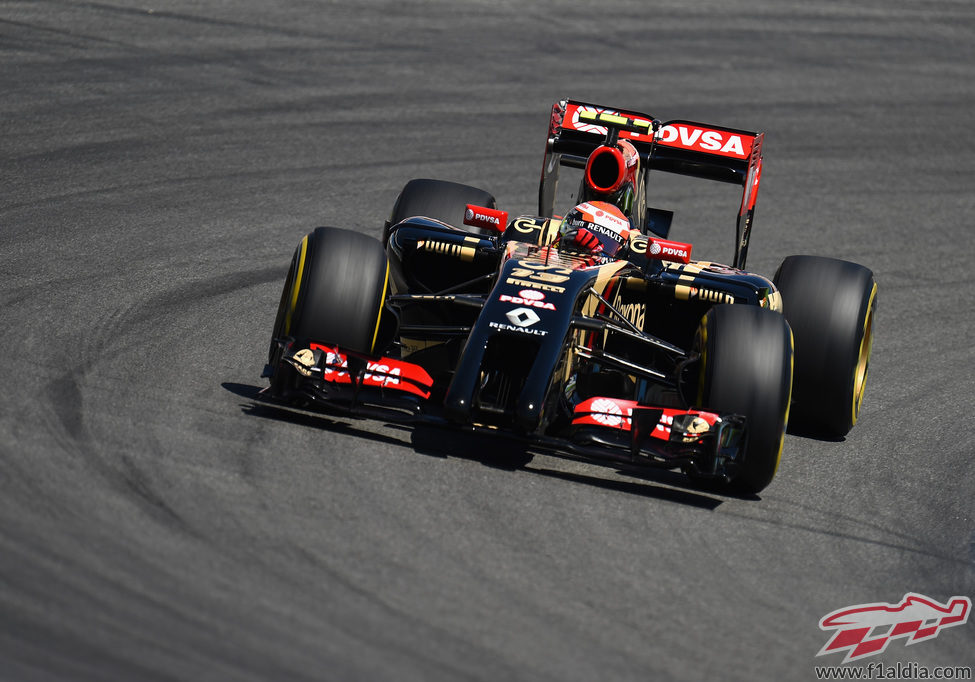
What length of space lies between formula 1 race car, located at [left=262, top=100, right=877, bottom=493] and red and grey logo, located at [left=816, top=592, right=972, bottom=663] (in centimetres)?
138

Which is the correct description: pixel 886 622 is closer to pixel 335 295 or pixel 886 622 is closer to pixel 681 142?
pixel 335 295

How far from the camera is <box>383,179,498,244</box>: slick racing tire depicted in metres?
12.3

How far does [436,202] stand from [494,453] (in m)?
3.61

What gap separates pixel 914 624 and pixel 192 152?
1149cm

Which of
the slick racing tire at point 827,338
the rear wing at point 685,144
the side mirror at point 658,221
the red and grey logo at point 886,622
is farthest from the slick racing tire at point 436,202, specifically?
the red and grey logo at point 886,622

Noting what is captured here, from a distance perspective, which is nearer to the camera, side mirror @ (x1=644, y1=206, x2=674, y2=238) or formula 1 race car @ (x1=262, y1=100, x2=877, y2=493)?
formula 1 race car @ (x1=262, y1=100, x2=877, y2=493)

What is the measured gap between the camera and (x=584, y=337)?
382 inches

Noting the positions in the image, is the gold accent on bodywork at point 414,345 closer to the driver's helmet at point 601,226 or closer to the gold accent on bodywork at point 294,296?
the gold accent on bodywork at point 294,296

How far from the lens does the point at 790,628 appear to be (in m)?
7.27

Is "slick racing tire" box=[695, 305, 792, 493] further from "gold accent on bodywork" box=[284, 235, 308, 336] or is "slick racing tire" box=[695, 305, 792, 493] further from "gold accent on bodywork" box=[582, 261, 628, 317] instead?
"gold accent on bodywork" box=[284, 235, 308, 336]

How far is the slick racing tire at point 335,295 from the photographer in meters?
9.38

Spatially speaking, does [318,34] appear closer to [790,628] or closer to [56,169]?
[56,169]

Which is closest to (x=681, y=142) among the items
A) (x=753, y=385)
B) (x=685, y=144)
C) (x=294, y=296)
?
(x=685, y=144)

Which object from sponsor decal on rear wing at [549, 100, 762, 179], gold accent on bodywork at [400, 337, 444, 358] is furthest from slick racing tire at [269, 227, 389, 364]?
sponsor decal on rear wing at [549, 100, 762, 179]
